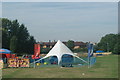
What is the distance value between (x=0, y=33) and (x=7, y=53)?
95.5ft

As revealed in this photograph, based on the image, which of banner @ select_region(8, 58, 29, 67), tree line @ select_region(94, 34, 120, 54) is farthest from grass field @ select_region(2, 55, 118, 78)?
tree line @ select_region(94, 34, 120, 54)

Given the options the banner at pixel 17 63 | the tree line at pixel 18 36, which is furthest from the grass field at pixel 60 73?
the tree line at pixel 18 36

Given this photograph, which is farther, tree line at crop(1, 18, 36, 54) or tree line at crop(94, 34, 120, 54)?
tree line at crop(94, 34, 120, 54)

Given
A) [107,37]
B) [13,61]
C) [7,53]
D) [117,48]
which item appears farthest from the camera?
[107,37]

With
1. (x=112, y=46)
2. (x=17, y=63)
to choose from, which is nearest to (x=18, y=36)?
(x=112, y=46)

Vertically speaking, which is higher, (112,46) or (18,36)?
(18,36)

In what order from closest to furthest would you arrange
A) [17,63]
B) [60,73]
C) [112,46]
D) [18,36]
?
1. [60,73]
2. [17,63]
3. [18,36]
4. [112,46]

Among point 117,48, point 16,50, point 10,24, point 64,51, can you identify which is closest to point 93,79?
point 64,51

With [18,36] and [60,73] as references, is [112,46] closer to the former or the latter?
[18,36]

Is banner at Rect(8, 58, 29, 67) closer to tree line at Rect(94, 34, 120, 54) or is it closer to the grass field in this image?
the grass field

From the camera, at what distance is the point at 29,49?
73.8 metres

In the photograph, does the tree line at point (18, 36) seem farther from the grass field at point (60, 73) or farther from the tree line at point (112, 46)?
the grass field at point (60, 73)

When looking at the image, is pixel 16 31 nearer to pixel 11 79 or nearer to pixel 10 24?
pixel 10 24


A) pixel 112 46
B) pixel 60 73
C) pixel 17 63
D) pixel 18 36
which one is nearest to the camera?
pixel 60 73
